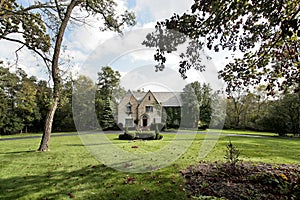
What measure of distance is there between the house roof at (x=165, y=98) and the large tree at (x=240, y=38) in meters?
26.8

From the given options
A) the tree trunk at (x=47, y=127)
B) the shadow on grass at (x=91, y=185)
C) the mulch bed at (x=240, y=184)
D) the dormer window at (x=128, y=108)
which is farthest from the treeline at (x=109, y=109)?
the mulch bed at (x=240, y=184)

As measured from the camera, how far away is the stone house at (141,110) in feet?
101

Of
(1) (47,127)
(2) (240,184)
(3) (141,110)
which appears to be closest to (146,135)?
(1) (47,127)

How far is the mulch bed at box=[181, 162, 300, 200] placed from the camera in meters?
3.95

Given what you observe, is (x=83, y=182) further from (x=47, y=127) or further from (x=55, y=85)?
(x=55, y=85)

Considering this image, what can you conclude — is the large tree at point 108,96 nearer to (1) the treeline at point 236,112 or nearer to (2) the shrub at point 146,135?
(1) the treeline at point 236,112

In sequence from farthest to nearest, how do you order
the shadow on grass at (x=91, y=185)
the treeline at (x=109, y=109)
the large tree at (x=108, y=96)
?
the large tree at (x=108, y=96) → the treeline at (x=109, y=109) → the shadow on grass at (x=91, y=185)

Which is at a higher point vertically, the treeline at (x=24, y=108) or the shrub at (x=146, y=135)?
the treeline at (x=24, y=108)

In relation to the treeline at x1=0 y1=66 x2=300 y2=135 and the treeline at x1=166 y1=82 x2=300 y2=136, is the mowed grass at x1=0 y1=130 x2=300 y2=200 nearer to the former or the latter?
the treeline at x1=166 y1=82 x2=300 y2=136

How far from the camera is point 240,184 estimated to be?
460 cm

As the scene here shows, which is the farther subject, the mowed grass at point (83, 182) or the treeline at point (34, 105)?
the treeline at point (34, 105)

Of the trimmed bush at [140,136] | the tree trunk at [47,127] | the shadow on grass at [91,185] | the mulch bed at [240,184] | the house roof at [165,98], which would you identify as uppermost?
the house roof at [165,98]

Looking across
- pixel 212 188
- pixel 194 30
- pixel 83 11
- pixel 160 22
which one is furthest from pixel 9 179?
pixel 83 11

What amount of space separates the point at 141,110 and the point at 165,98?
4.88m
